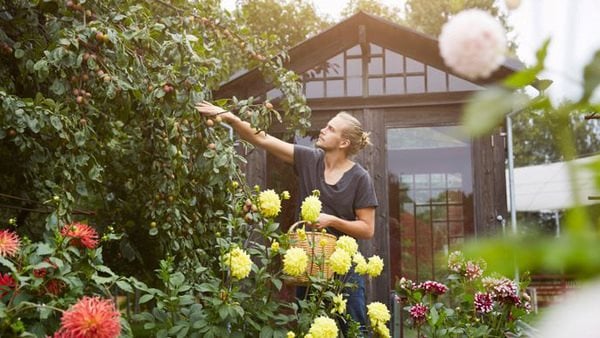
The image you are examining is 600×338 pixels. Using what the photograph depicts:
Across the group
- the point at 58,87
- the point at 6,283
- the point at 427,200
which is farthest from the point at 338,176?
the point at 427,200

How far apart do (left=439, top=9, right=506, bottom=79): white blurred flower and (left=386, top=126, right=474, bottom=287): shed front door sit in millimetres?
5789

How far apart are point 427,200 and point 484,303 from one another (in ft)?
9.62

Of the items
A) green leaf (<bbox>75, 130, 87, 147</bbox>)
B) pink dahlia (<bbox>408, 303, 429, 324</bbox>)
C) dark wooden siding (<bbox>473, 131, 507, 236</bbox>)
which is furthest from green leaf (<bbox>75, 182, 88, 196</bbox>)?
dark wooden siding (<bbox>473, 131, 507, 236</bbox>)

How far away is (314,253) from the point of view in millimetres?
2502

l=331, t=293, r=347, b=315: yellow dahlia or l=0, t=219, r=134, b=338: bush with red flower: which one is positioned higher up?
l=0, t=219, r=134, b=338: bush with red flower

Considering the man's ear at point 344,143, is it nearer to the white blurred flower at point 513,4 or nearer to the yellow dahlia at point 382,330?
the yellow dahlia at point 382,330

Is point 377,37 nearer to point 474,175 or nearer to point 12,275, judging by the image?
point 474,175

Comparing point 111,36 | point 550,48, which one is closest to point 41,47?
point 111,36

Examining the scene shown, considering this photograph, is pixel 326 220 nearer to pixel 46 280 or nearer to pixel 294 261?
pixel 294 261

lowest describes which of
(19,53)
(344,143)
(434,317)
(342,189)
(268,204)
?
(434,317)

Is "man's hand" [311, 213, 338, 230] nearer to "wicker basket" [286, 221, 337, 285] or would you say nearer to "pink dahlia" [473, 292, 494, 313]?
"wicker basket" [286, 221, 337, 285]

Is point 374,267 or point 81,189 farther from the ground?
point 81,189

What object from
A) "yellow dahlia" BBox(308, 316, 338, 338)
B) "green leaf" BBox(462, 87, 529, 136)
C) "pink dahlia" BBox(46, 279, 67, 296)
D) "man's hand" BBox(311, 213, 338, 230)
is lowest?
"yellow dahlia" BBox(308, 316, 338, 338)

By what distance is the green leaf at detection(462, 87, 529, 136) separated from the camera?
0.29 meters
